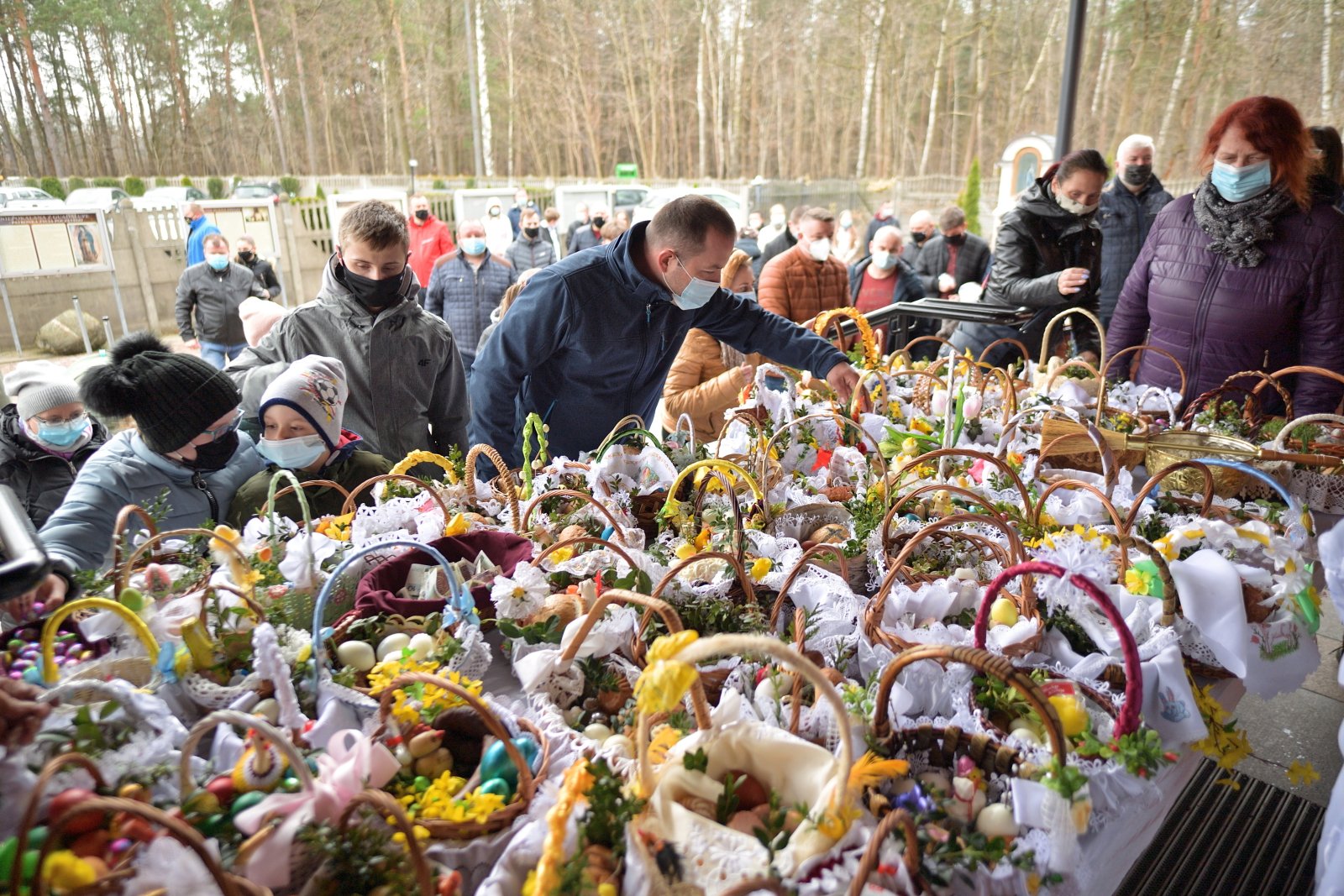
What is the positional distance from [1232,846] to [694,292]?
2119 millimetres

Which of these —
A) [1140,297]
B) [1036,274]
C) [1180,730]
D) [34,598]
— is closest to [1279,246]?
[1140,297]

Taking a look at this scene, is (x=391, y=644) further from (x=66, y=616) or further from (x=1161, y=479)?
(x=1161, y=479)

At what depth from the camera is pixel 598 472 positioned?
2000 millimetres

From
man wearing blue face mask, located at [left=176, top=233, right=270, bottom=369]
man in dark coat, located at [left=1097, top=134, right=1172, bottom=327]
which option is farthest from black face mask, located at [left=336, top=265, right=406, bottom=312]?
man in dark coat, located at [left=1097, top=134, right=1172, bottom=327]

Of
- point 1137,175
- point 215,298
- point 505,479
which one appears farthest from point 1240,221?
point 215,298

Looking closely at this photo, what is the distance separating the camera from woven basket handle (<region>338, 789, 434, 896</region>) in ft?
2.81

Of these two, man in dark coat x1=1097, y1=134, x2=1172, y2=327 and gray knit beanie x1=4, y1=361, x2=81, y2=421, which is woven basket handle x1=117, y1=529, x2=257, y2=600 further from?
man in dark coat x1=1097, y1=134, x2=1172, y2=327

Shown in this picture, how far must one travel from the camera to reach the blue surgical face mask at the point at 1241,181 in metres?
2.59

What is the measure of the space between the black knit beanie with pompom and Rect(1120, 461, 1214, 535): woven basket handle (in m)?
2.12

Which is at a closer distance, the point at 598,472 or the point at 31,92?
the point at 598,472

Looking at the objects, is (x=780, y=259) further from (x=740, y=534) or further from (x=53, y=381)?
(x=53, y=381)

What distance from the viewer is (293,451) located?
2033 mm

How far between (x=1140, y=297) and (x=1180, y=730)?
2.21m

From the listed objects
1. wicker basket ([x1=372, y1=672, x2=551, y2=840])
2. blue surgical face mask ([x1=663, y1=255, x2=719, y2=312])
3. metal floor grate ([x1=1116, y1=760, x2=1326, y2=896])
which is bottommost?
metal floor grate ([x1=1116, y1=760, x2=1326, y2=896])
